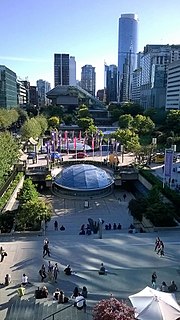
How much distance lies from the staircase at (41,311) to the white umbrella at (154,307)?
3.21 meters

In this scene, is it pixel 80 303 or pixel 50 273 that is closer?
pixel 80 303

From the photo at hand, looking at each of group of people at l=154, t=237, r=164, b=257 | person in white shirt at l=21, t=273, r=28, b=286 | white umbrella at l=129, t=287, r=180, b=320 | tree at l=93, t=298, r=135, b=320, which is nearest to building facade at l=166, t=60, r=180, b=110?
group of people at l=154, t=237, r=164, b=257

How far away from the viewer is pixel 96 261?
23.2 meters

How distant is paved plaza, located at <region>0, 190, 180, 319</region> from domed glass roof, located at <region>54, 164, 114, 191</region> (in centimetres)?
1616

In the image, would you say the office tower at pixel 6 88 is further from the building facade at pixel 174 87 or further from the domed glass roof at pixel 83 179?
the domed glass roof at pixel 83 179

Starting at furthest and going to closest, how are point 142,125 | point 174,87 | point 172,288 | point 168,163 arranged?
point 174,87
point 142,125
point 168,163
point 172,288

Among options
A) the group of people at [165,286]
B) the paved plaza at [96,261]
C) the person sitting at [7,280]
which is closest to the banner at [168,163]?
Result: the paved plaza at [96,261]

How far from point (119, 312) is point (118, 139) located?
58370mm

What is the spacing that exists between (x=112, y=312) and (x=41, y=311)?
6.18 m

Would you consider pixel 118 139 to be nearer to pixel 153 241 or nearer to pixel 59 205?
pixel 59 205

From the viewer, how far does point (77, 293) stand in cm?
1814

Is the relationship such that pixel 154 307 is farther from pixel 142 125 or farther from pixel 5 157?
pixel 142 125

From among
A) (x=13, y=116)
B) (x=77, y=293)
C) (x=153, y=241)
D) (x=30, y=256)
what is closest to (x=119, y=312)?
(x=77, y=293)

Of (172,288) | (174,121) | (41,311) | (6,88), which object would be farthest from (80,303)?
(6,88)
